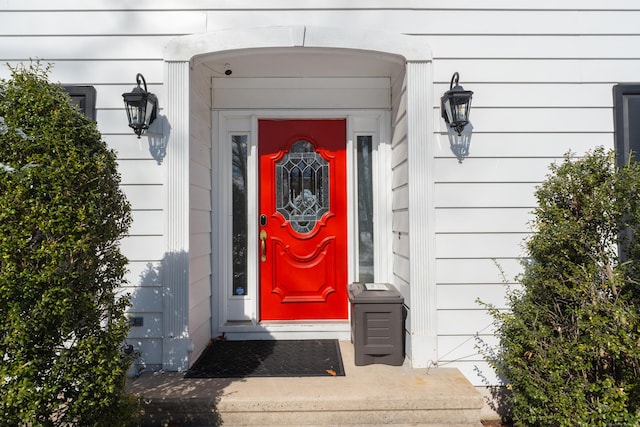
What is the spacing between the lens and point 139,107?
2.42 m

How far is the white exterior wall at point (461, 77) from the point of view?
2.53m

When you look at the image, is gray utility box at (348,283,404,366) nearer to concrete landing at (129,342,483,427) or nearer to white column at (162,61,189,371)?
concrete landing at (129,342,483,427)

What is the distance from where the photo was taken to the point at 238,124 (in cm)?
315

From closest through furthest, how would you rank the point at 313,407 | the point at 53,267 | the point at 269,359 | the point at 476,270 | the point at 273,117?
1. the point at 53,267
2. the point at 313,407
3. the point at 476,270
4. the point at 269,359
5. the point at 273,117

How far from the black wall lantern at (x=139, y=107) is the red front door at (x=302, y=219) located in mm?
920

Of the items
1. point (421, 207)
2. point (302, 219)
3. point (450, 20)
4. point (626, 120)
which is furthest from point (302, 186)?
point (626, 120)

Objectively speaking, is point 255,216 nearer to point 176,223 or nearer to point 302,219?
point 302,219

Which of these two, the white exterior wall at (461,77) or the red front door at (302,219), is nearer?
the white exterior wall at (461,77)

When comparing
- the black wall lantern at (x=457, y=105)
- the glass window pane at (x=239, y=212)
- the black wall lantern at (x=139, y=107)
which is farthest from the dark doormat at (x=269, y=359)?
the black wall lantern at (x=457, y=105)

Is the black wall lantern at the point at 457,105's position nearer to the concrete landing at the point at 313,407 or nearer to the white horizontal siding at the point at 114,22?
the concrete landing at the point at 313,407

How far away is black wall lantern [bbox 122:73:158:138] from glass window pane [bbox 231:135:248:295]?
79cm

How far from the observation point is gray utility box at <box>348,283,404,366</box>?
253 cm

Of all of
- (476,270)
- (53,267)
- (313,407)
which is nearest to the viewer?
(53,267)

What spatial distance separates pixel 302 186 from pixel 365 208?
578 mm
